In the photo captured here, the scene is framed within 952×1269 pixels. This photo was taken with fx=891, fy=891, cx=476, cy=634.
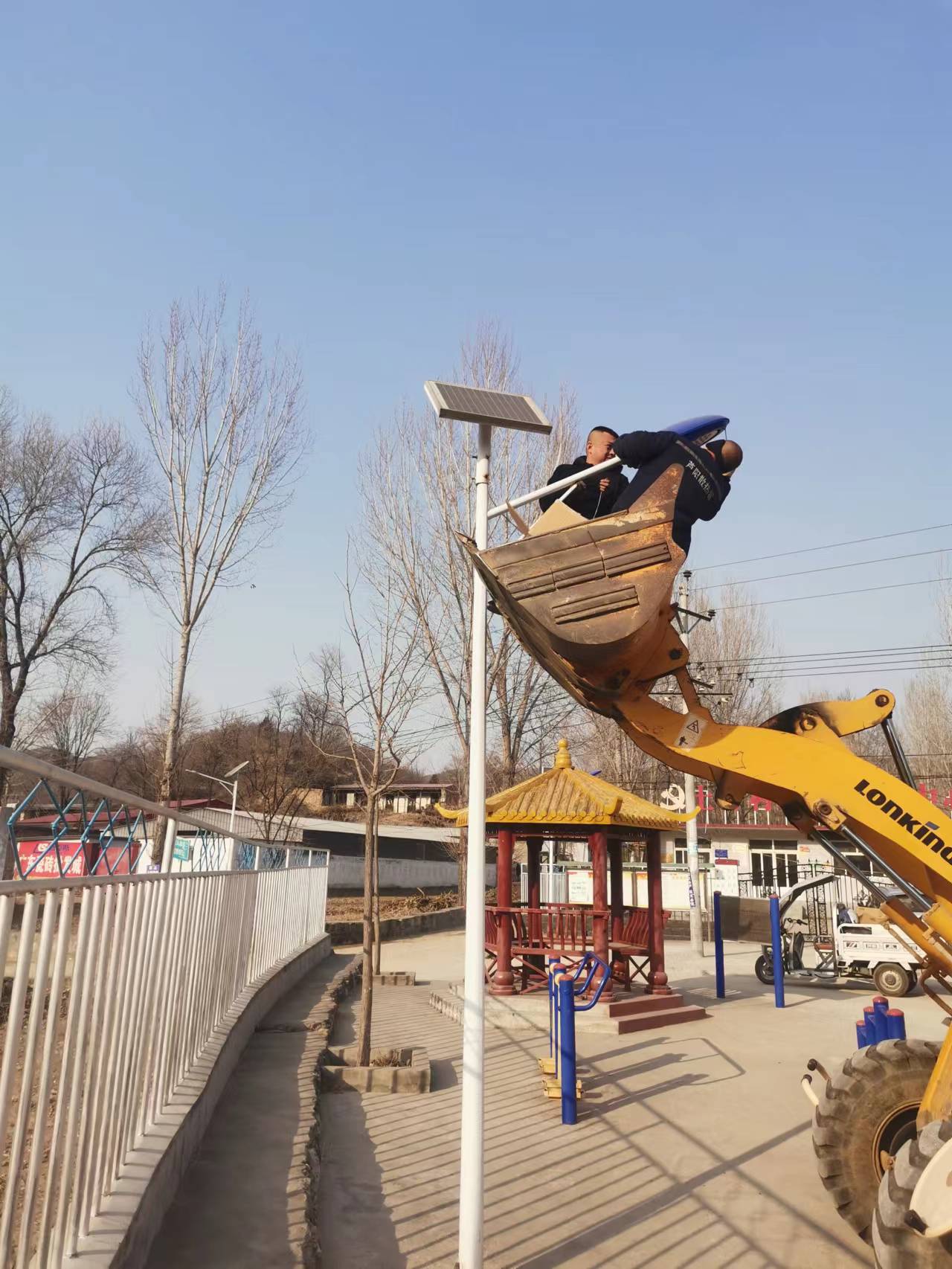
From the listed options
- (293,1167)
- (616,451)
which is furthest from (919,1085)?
(616,451)

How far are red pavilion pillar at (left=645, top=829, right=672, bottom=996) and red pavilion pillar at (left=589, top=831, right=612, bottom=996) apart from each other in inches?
30.9

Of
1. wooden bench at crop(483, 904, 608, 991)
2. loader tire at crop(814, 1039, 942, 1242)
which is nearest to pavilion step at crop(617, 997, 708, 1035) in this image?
wooden bench at crop(483, 904, 608, 991)

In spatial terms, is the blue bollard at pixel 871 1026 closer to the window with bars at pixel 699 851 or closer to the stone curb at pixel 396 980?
the stone curb at pixel 396 980

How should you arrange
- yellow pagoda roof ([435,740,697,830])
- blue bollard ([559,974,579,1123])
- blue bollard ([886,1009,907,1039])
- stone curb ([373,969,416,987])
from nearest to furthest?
blue bollard ([559,974,579,1123]) → blue bollard ([886,1009,907,1039]) → yellow pagoda roof ([435,740,697,830]) → stone curb ([373,969,416,987])

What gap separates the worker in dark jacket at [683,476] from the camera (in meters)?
3.58

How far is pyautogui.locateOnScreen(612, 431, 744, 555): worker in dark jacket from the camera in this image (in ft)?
11.8

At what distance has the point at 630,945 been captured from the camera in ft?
42.8

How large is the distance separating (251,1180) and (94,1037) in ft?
6.91

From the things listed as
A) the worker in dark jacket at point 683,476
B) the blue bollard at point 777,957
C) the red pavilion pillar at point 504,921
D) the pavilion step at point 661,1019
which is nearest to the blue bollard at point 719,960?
the blue bollard at point 777,957

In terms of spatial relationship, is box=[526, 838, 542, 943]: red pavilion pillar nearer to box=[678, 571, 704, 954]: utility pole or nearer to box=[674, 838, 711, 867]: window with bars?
box=[678, 571, 704, 954]: utility pole

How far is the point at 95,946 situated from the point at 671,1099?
653 cm

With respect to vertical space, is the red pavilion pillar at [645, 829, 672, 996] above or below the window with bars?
below

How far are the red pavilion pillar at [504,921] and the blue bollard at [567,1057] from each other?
4551 mm

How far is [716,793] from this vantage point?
13.3 feet
